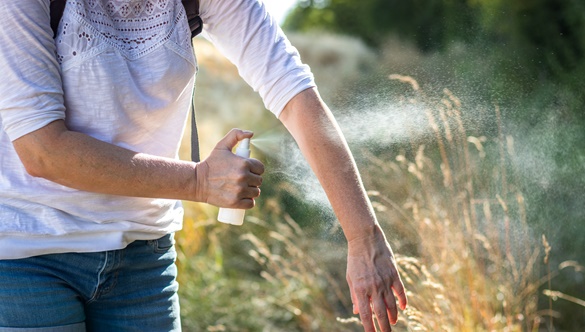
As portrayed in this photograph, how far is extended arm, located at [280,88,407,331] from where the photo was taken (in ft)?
5.40

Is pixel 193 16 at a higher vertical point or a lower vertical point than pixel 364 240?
higher

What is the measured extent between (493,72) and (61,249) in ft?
8.31

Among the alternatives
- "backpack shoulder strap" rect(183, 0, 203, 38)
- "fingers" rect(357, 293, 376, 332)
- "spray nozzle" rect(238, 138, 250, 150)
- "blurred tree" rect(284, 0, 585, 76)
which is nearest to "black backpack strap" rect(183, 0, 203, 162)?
"backpack shoulder strap" rect(183, 0, 203, 38)

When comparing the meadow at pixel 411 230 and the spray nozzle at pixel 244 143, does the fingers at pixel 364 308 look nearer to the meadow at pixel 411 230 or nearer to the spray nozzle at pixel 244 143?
the spray nozzle at pixel 244 143

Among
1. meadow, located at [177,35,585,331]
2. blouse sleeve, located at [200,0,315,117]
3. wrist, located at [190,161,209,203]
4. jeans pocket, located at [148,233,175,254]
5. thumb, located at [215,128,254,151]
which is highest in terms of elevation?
blouse sleeve, located at [200,0,315,117]

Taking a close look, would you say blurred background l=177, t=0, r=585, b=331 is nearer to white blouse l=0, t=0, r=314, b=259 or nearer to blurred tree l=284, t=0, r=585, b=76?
blurred tree l=284, t=0, r=585, b=76

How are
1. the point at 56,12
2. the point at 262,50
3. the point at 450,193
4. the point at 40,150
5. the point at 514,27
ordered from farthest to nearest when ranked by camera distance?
1. the point at 514,27
2. the point at 450,193
3. the point at 262,50
4. the point at 56,12
5. the point at 40,150

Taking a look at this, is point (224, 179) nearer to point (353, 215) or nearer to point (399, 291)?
point (353, 215)

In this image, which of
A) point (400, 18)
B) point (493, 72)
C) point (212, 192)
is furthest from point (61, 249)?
point (400, 18)

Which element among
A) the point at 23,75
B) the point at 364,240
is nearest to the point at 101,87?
the point at 23,75

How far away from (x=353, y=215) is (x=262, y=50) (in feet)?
1.52

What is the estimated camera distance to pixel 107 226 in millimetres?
1680

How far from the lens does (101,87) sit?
5.30 ft

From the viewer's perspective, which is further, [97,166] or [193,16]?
[193,16]
